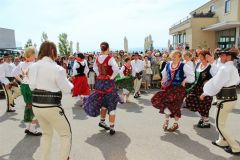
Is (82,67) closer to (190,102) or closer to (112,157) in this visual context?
(190,102)

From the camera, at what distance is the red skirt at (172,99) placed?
5.38 meters

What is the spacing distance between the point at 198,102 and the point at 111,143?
2.18 m

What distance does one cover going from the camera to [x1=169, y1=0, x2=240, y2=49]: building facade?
21.3 m

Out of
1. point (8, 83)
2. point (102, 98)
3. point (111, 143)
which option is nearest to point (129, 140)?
point (111, 143)

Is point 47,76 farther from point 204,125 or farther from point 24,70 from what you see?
point 204,125

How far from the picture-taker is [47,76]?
130 inches

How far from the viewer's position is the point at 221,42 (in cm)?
2395

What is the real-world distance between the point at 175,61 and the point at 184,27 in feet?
76.6

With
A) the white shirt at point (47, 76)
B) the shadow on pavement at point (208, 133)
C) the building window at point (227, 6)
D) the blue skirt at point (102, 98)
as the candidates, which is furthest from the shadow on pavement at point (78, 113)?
the building window at point (227, 6)

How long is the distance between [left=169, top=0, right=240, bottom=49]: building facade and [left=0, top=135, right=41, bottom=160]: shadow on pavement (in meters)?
18.0

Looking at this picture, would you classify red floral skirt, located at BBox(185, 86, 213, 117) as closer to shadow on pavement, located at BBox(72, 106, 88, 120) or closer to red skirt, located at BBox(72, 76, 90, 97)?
shadow on pavement, located at BBox(72, 106, 88, 120)

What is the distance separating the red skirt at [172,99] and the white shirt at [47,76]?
2600mm

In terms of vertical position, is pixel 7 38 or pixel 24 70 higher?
pixel 7 38

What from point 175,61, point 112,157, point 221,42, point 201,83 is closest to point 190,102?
point 201,83
